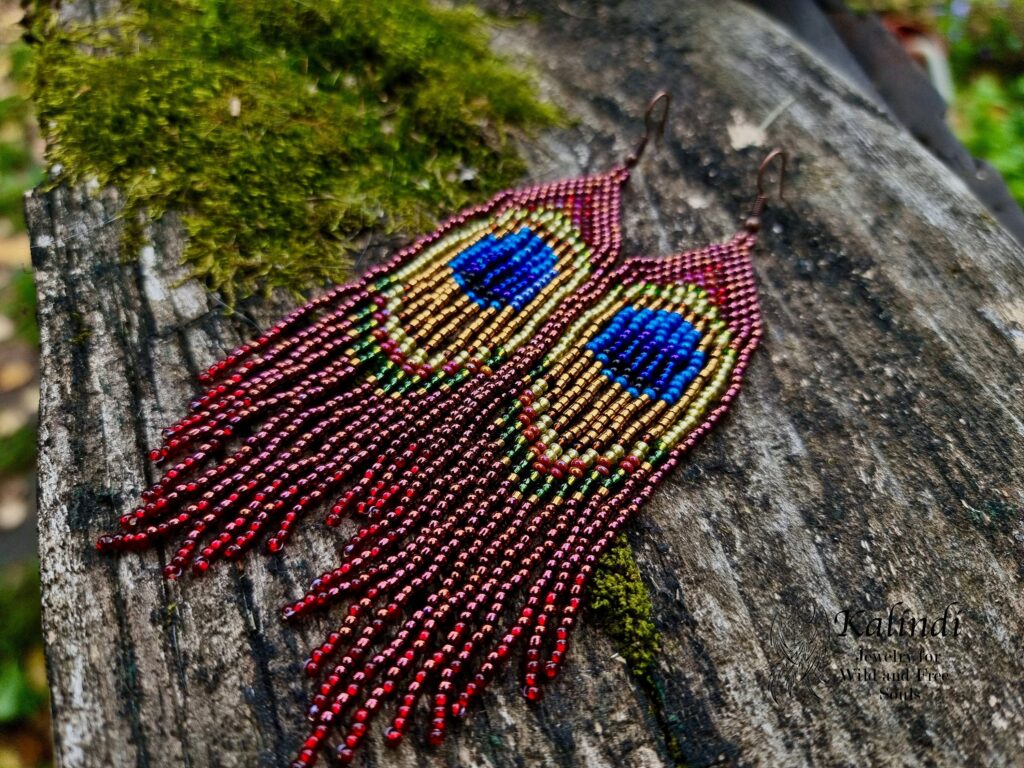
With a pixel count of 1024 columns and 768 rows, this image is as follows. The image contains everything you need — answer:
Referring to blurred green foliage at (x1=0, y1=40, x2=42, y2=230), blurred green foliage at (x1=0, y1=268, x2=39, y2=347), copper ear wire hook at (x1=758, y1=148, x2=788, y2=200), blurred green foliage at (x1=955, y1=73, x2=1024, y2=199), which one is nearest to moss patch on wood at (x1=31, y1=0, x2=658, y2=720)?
copper ear wire hook at (x1=758, y1=148, x2=788, y2=200)

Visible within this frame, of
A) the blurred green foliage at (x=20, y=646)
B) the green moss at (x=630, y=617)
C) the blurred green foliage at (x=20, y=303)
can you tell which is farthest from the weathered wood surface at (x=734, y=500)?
the blurred green foliage at (x=20, y=303)

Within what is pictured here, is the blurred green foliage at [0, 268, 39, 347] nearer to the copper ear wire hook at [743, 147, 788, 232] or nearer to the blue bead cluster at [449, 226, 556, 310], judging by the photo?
the blue bead cluster at [449, 226, 556, 310]

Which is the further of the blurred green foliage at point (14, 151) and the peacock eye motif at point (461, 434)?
the blurred green foliage at point (14, 151)

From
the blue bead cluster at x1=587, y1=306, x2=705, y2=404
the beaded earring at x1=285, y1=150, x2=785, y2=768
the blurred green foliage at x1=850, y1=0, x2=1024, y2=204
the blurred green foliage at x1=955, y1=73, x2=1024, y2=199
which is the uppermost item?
the blurred green foliage at x1=850, y1=0, x2=1024, y2=204

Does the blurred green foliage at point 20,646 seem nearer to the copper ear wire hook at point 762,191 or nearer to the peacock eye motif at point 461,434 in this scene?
the peacock eye motif at point 461,434

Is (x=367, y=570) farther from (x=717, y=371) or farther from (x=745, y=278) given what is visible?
(x=745, y=278)

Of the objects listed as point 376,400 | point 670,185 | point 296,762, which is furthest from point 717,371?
point 296,762
